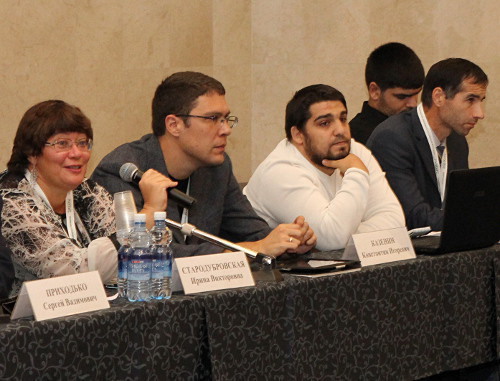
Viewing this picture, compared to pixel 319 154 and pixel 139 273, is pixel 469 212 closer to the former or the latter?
pixel 319 154

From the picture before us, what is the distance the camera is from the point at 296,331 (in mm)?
2543

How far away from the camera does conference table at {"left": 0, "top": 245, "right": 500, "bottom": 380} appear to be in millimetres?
2100

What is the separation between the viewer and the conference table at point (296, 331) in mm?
2100

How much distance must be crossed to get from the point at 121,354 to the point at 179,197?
66 cm

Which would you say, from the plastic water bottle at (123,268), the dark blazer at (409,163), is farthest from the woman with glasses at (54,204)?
the dark blazer at (409,163)

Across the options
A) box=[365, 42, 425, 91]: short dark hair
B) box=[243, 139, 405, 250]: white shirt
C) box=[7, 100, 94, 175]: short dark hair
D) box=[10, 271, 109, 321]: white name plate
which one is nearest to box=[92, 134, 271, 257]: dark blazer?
box=[243, 139, 405, 250]: white shirt

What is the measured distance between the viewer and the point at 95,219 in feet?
9.71

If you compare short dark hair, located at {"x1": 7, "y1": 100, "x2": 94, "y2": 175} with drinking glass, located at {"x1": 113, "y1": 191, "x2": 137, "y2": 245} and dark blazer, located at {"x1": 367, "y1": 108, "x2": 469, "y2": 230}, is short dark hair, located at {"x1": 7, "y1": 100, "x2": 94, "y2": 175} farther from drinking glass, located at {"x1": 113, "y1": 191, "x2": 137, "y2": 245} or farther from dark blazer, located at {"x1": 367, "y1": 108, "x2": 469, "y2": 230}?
dark blazer, located at {"x1": 367, "y1": 108, "x2": 469, "y2": 230}

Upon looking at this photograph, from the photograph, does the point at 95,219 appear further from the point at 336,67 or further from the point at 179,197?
the point at 336,67

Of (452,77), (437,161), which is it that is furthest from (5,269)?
(452,77)

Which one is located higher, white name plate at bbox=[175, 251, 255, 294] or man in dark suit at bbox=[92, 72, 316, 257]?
man in dark suit at bbox=[92, 72, 316, 257]

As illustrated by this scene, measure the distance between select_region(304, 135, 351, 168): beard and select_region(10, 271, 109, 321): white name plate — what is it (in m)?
1.53

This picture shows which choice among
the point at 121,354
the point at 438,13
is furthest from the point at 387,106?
the point at 121,354

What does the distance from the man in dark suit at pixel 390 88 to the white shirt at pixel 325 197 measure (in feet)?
4.01
